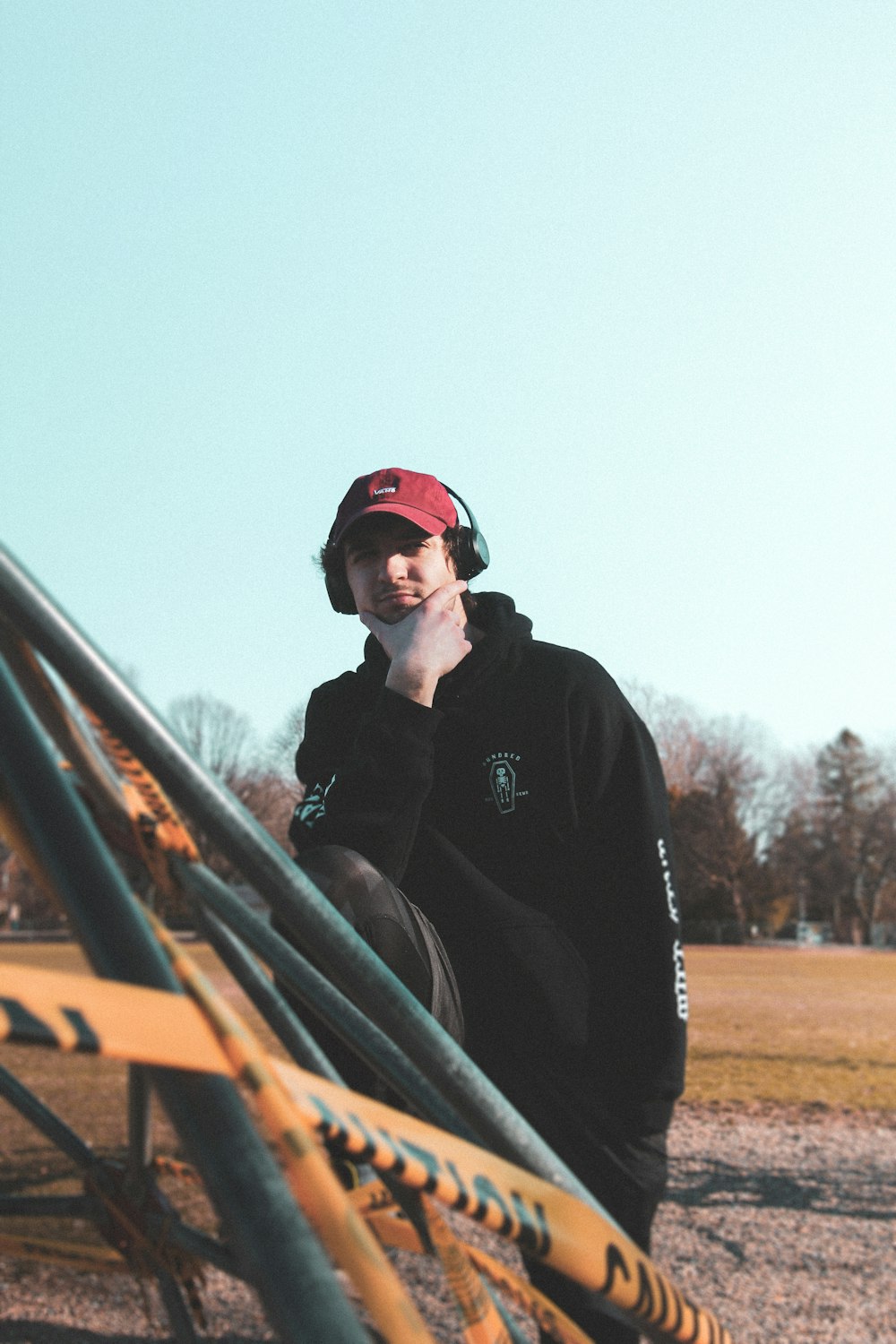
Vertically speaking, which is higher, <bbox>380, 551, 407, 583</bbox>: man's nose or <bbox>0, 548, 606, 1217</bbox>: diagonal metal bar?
<bbox>380, 551, 407, 583</bbox>: man's nose

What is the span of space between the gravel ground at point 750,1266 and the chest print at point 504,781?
3.96ft

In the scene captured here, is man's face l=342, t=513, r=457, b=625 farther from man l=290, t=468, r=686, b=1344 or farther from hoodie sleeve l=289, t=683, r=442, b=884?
hoodie sleeve l=289, t=683, r=442, b=884

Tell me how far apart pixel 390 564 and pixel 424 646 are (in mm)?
432

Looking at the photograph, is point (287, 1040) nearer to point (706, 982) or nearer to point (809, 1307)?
point (809, 1307)

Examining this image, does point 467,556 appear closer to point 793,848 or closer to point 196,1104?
point 196,1104

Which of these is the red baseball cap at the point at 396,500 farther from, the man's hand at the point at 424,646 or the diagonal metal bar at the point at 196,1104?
the diagonal metal bar at the point at 196,1104

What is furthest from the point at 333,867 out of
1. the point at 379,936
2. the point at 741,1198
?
the point at 741,1198

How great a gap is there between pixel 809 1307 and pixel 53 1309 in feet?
7.20

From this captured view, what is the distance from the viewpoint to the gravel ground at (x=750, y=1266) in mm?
3070

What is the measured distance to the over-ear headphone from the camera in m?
2.58

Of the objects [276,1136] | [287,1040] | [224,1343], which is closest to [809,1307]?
[224,1343]

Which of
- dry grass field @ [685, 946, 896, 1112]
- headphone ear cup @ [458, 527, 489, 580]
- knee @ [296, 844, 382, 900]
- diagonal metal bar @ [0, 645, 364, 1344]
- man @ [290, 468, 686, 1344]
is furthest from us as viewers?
dry grass field @ [685, 946, 896, 1112]

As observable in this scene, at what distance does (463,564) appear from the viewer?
2645 mm

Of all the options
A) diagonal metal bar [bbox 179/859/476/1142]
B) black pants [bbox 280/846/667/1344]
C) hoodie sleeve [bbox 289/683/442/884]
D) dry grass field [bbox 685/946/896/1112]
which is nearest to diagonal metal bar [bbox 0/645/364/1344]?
diagonal metal bar [bbox 179/859/476/1142]
